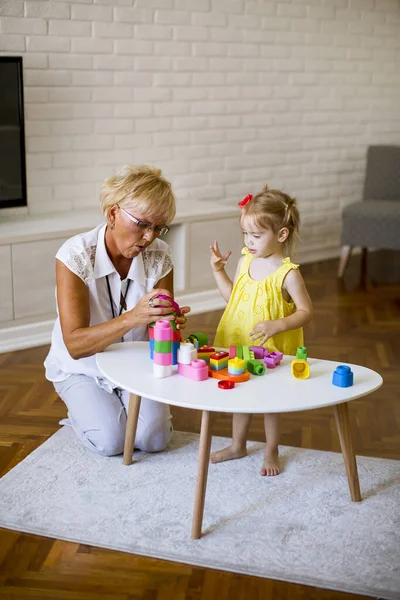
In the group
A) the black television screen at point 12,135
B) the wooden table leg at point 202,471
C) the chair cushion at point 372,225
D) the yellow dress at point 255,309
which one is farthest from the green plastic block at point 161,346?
the chair cushion at point 372,225

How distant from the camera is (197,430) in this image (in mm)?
2938

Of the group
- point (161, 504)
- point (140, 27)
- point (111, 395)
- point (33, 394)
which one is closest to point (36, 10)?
point (140, 27)

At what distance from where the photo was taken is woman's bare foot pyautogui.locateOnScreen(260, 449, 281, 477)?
259 centimetres

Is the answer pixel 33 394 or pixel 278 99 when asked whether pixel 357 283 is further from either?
pixel 33 394

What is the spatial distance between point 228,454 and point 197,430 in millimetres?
273

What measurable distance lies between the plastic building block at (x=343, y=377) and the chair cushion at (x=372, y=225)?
291 centimetres

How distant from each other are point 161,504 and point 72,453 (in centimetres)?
45

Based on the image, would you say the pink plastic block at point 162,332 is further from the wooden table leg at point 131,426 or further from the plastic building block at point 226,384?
the wooden table leg at point 131,426

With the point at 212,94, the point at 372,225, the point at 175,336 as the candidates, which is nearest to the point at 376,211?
the point at 372,225

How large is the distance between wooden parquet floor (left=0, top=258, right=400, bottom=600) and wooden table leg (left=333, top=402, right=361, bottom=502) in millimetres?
367

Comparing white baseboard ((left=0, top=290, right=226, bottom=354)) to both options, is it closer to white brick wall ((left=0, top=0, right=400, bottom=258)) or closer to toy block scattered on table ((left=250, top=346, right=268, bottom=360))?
white brick wall ((left=0, top=0, right=400, bottom=258))

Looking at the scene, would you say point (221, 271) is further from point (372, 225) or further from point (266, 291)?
point (372, 225)

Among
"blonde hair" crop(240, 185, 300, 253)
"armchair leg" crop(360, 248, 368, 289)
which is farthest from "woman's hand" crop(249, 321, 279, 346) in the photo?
"armchair leg" crop(360, 248, 368, 289)

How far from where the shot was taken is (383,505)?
2.42 meters
